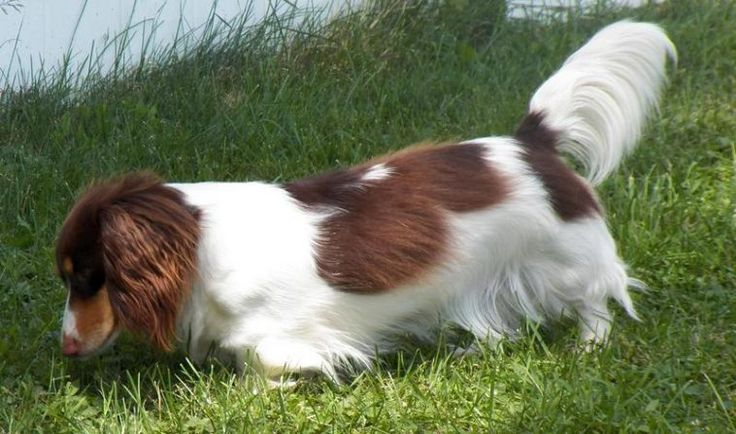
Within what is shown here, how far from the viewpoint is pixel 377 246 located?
13.6 ft

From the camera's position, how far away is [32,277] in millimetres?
4980

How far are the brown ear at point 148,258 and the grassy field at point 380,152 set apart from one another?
25 cm

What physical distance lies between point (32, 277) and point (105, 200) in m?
1.13

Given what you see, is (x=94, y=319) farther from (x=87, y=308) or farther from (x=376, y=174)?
(x=376, y=174)

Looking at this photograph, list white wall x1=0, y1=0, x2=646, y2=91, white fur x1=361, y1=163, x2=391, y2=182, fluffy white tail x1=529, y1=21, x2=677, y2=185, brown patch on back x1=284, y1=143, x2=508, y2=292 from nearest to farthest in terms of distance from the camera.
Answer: brown patch on back x1=284, y1=143, x2=508, y2=292 < white fur x1=361, y1=163, x2=391, y2=182 < fluffy white tail x1=529, y1=21, x2=677, y2=185 < white wall x1=0, y1=0, x2=646, y2=91

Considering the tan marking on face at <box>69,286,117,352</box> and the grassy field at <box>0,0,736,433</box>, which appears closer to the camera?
the grassy field at <box>0,0,736,433</box>

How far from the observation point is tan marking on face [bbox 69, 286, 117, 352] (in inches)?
158

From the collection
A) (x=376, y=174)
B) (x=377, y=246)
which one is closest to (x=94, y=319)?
(x=377, y=246)

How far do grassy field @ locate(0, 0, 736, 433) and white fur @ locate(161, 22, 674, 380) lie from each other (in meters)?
0.12

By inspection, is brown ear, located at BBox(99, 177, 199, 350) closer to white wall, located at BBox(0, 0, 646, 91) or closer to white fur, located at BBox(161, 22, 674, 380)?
white fur, located at BBox(161, 22, 674, 380)

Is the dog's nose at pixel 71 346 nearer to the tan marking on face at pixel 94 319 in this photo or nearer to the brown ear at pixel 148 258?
the tan marking on face at pixel 94 319

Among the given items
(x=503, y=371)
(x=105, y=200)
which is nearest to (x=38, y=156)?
(x=105, y=200)

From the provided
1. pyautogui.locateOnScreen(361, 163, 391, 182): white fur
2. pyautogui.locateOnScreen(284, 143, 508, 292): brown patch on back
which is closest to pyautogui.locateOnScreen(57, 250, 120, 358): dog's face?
pyautogui.locateOnScreen(284, 143, 508, 292): brown patch on back

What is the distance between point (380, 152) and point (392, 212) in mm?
1618
